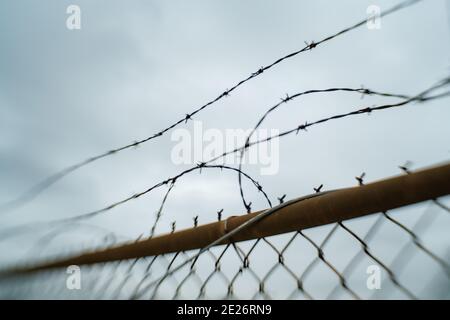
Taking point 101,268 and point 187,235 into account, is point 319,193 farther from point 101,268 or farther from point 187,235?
point 101,268

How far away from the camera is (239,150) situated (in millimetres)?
1543

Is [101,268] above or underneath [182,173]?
underneath

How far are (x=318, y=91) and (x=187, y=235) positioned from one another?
74 centimetres

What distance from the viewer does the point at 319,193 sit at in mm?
952

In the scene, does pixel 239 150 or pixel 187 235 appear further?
A: pixel 239 150

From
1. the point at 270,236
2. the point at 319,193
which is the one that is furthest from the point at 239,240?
the point at 319,193

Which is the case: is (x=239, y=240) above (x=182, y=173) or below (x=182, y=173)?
below

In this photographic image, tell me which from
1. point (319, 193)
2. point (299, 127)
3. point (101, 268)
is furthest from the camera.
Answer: point (101, 268)
